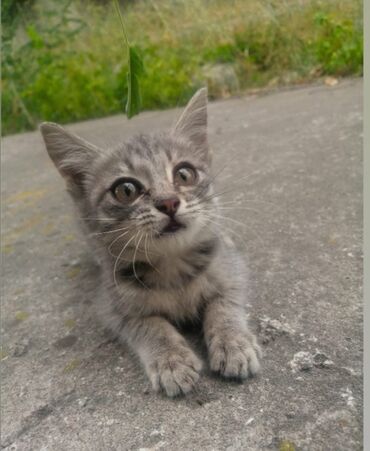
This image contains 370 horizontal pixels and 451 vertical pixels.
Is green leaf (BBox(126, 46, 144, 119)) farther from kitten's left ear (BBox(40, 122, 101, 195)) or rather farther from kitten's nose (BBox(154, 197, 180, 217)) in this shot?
kitten's left ear (BBox(40, 122, 101, 195))

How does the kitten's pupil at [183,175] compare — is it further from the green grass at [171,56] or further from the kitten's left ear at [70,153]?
the green grass at [171,56]

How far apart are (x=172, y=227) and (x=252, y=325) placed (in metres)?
0.43

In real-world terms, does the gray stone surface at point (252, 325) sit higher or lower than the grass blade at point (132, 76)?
lower

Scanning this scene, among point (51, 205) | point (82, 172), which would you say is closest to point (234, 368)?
point (82, 172)

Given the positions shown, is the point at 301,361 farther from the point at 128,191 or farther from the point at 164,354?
the point at 128,191

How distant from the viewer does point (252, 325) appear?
1508 mm

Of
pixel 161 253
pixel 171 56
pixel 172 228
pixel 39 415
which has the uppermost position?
pixel 172 228

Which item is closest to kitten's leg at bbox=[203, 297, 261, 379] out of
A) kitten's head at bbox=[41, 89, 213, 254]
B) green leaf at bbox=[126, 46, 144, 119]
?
kitten's head at bbox=[41, 89, 213, 254]

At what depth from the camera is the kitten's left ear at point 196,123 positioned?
188cm

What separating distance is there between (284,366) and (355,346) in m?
0.21

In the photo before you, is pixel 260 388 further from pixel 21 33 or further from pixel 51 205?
pixel 21 33

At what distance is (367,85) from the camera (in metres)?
0.80

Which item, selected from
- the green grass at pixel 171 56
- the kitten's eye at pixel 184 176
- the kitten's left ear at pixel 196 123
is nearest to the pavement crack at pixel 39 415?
the kitten's eye at pixel 184 176

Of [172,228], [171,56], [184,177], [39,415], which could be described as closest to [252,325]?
[172,228]
